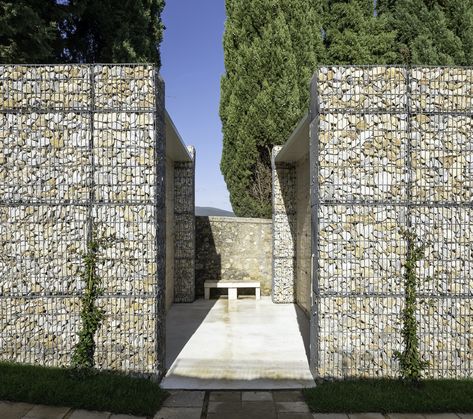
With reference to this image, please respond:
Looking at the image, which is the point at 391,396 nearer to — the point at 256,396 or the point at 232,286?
the point at 256,396

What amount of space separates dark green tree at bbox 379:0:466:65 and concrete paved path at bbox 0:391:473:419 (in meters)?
13.9

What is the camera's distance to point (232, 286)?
11242 mm

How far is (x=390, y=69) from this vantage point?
5273 millimetres

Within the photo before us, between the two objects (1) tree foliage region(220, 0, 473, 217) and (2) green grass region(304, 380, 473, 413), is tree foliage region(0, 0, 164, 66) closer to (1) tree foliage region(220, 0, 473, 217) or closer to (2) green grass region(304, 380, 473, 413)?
(1) tree foliage region(220, 0, 473, 217)

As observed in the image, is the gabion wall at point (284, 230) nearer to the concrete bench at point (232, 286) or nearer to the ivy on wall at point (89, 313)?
the concrete bench at point (232, 286)

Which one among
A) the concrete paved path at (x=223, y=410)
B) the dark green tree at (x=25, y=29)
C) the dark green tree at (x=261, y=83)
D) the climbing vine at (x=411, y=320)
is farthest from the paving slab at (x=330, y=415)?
the dark green tree at (x=261, y=83)

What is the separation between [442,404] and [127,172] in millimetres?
4472

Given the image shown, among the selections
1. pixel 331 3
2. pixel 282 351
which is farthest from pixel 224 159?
pixel 282 351

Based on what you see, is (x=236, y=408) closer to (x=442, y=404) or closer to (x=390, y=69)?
(x=442, y=404)

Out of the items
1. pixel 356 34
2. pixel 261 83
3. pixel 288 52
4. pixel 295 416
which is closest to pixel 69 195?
pixel 295 416

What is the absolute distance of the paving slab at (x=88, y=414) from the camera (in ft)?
14.3

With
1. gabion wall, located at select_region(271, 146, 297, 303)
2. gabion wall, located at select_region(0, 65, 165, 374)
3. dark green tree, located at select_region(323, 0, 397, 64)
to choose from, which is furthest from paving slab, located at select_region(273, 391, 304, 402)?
dark green tree, located at select_region(323, 0, 397, 64)

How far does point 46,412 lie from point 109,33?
1051cm

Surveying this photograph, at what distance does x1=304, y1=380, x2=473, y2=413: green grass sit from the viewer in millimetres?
4590
